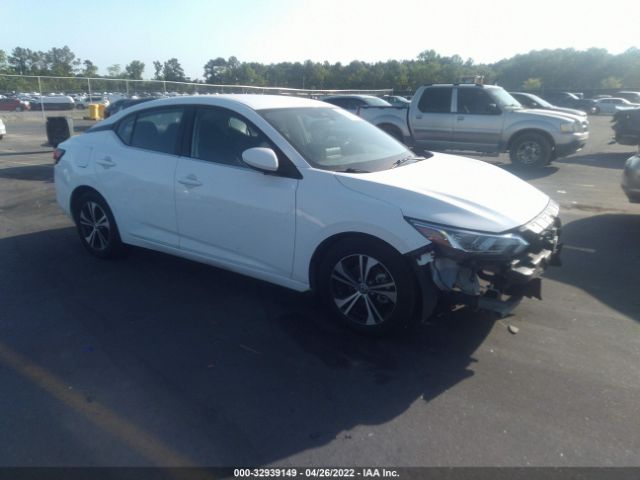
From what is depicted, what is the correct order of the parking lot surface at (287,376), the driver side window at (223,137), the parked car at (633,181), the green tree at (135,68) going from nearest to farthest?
the parking lot surface at (287,376)
the driver side window at (223,137)
the parked car at (633,181)
the green tree at (135,68)

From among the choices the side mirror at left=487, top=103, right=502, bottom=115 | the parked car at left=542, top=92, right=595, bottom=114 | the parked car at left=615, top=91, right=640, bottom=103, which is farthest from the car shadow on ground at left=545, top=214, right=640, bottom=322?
the parked car at left=615, top=91, right=640, bottom=103

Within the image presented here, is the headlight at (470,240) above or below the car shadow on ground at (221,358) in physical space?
above

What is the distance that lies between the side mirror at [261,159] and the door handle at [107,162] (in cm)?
191

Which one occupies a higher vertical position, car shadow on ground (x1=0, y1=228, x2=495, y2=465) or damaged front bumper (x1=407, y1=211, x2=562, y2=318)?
damaged front bumper (x1=407, y1=211, x2=562, y2=318)

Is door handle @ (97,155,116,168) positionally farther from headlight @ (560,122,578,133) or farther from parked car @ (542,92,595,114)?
parked car @ (542,92,595,114)

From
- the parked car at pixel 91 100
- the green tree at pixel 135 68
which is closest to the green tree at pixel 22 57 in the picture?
the green tree at pixel 135 68

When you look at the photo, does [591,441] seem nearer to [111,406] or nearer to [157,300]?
[111,406]

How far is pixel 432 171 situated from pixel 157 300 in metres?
2.62

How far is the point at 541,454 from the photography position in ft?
8.71

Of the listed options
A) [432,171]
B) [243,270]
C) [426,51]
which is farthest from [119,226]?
[426,51]

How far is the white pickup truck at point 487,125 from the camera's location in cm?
1191

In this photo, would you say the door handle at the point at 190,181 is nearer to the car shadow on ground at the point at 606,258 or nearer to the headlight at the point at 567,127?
the car shadow on ground at the point at 606,258

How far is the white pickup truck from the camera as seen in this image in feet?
39.1

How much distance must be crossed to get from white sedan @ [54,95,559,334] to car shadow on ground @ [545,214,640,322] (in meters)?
1.17
